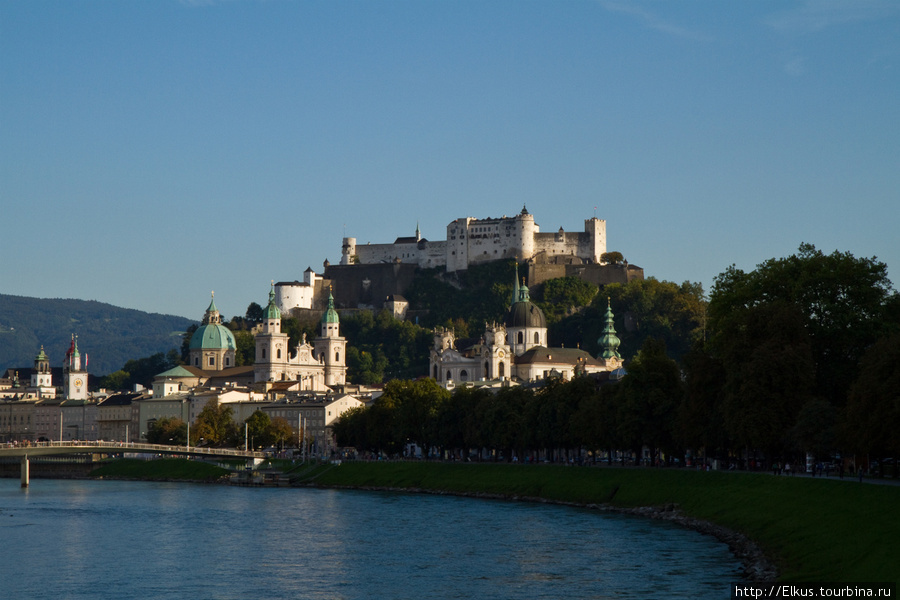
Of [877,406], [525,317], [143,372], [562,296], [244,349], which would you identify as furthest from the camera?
[143,372]

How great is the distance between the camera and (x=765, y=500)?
48969 mm

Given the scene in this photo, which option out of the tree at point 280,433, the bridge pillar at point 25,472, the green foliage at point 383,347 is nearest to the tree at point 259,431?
the tree at point 280,433

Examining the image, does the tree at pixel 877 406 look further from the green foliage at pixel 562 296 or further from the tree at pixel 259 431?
the green foliage at pixel 562 296

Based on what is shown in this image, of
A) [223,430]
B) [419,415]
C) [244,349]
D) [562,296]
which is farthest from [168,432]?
[562,296]

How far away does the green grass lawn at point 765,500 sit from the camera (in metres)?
35.8

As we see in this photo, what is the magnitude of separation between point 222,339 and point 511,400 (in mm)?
92164

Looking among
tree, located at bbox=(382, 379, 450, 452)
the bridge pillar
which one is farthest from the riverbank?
the bridge pillar

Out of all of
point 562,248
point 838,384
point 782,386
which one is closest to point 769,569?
point 782,386

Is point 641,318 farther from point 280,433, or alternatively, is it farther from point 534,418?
point 534,418

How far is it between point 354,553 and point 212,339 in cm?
12646

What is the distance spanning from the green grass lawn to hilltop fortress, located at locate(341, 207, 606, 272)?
92674 mm

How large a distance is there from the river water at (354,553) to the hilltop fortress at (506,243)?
105201mm

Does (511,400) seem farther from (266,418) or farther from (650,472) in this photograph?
(266,418)

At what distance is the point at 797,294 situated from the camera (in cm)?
6088
